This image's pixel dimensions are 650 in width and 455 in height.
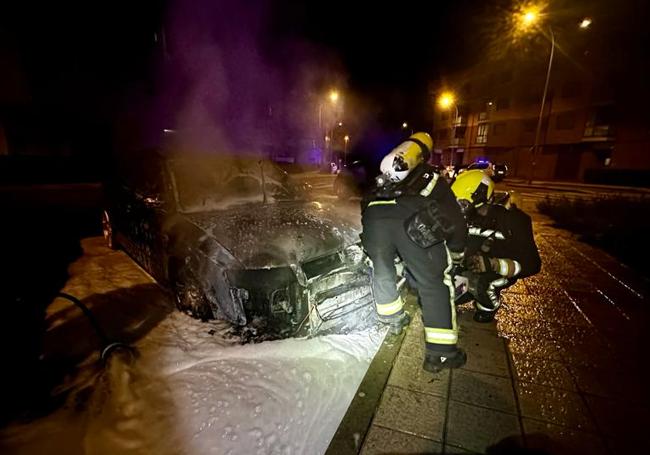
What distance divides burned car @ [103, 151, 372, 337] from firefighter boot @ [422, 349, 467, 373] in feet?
2.67

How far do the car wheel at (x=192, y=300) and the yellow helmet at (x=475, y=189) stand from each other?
2601 millimetres

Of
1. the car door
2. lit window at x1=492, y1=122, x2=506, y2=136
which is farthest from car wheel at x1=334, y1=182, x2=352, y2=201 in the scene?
lit window at x1=492, y1=122, x2=506, y2=136

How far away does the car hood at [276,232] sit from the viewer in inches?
109

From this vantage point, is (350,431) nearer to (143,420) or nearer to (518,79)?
(143,420)

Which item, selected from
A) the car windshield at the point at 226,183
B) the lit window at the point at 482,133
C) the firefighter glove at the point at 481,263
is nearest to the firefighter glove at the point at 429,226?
the firefighter glove at the point at 481,263

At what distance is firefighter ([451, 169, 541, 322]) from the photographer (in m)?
3.03

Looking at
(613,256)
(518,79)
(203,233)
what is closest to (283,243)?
(203,233)

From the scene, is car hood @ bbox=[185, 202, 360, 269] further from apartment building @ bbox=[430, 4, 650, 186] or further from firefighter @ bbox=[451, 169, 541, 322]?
apartment building @ bbox=[430, 4, 650, 186]

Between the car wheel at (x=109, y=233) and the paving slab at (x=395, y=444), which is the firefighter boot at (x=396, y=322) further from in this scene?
the car wheel at (x=109, y=233)

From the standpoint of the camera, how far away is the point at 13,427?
204 centimetres

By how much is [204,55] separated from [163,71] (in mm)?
6997

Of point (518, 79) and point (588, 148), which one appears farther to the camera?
point (518, 79)

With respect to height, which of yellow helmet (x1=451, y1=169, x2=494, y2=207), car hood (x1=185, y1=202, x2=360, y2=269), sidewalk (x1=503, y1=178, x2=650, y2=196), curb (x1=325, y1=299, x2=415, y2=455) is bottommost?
sidewalk (x1=503, y1=178, x2=650, y2=196)

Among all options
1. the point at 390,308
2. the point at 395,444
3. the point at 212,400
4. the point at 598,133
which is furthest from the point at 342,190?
the point at 598,133
